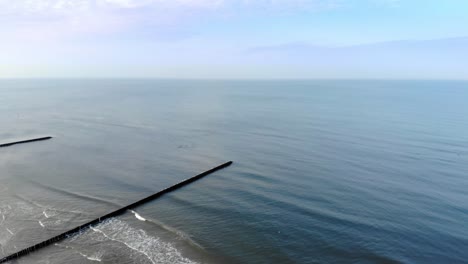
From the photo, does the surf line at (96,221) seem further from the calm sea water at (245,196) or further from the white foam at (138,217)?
the white foam at (138,217)

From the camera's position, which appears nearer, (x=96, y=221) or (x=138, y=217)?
(x=96, y=221)

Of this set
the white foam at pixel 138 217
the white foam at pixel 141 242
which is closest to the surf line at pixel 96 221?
the white foam at pixel 141 242

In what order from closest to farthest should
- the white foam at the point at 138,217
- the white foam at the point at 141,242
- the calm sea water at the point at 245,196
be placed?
the white foam at the point at 141,242 < the calm sea water at the point at 245,196 < the white foam at the point at 138,217

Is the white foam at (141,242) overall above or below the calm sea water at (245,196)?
below

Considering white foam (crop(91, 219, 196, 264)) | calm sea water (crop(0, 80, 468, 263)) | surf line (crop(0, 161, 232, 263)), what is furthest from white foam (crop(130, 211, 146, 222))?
white foam (crop(91, 219, 196, 264))

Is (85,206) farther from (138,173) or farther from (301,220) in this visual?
(301,220)

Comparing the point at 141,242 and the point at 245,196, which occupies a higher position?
the point at 245,196

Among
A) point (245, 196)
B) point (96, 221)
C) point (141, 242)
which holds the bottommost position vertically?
point (141, 242)

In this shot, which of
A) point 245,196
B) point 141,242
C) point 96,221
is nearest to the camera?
point 141,242

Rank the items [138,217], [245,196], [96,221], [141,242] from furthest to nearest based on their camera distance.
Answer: [245,196] < [138,217] < [96,221] < [141,242]

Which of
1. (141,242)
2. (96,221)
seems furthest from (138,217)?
(141,242)

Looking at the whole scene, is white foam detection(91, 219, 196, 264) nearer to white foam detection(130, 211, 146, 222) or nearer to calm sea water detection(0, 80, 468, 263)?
calm sea water detection(0, 80, 468, 263)

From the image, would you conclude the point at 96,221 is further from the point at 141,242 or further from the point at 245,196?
the point at 245,196
